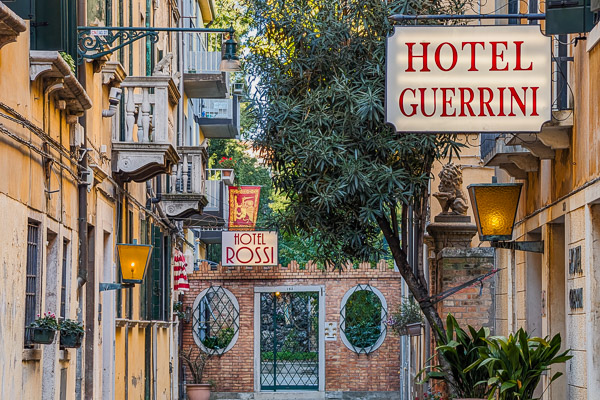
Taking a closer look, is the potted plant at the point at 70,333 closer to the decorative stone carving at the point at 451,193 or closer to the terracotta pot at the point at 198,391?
the decorative stone carving at the point at 451,193

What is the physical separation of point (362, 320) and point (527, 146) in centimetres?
1745

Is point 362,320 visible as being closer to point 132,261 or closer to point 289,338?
point 289,338

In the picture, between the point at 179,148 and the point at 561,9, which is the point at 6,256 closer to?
the point at 561,9

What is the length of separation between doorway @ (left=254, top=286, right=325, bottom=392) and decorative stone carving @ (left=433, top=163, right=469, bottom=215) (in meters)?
12.2

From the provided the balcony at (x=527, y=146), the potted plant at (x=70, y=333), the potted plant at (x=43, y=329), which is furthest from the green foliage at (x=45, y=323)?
the balcony at (x=527, y=146)

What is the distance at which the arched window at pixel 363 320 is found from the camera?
26547 millimetres

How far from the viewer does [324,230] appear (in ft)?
46.0

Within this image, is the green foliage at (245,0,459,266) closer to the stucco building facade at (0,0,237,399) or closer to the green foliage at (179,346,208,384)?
the stucco building facade at (0,0,237,399)

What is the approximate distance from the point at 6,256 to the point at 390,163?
20.3 ft

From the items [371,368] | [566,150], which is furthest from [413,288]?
[371,368]

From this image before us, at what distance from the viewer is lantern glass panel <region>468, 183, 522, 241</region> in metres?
10.6

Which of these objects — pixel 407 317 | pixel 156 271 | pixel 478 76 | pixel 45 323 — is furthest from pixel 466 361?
pixel 156 271

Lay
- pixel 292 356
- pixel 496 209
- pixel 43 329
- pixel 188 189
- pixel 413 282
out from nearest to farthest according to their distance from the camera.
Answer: pixel 43 329 < pixel 496 209 < pixel 413 282 < pixel 188 189 < pixel 292 356

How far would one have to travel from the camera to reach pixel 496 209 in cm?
1062
